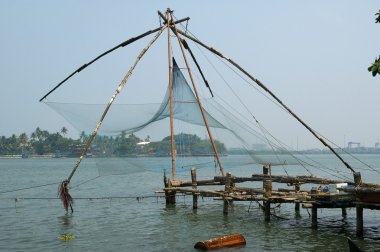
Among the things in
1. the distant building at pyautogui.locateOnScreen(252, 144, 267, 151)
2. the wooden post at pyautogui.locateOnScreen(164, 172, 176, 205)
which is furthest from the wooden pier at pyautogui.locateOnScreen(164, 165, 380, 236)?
the distant building at pyautogui.locateOnScreen(252, 144, 267, 151)

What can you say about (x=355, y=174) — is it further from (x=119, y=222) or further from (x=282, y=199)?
(x=119, y=222)

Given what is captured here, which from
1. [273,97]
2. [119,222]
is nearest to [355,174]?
[273,97]

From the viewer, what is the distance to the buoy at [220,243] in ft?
45.7

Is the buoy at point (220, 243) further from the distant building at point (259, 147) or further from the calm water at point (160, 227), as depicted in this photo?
the distant building at point (259, 147)

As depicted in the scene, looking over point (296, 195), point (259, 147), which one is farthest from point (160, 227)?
point (296, 195)

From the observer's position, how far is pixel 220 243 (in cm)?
1406

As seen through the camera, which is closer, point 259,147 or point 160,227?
point 160,227

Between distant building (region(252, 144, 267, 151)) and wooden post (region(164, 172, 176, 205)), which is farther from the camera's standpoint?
wooden post (region(164, 172, 176, 205))

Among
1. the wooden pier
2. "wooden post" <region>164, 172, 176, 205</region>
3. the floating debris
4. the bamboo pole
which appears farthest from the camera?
"wooden post" <region>164, 172, 176, 205</region>

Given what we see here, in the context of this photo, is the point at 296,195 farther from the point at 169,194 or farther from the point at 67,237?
the point at 67,237

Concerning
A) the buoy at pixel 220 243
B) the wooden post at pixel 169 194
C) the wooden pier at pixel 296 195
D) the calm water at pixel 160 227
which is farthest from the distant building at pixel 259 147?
the buoy at pixel 220 243

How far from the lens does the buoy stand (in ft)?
45.7

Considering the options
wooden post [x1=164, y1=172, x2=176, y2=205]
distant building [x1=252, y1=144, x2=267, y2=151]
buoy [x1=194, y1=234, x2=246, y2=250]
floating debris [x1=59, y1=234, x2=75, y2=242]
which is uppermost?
distant building [x1=252, y1=144, x2=267, y2=151]

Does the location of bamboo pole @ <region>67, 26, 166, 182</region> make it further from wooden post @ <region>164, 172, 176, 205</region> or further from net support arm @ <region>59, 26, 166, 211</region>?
wooden post @ <region>164, 172, 176, 205</region>
